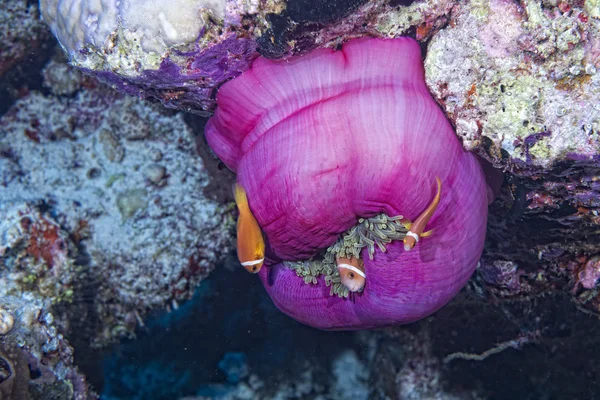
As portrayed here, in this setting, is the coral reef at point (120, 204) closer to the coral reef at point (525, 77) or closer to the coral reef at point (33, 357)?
the coral reef at point (33, 357)

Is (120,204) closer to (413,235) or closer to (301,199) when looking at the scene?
(301,199)

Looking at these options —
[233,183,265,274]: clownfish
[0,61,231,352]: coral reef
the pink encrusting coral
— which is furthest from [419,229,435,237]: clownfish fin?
[0,61,231,352]: coral reef

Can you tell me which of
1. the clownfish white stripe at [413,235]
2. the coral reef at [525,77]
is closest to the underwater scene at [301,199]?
the coral reef at [525,77]

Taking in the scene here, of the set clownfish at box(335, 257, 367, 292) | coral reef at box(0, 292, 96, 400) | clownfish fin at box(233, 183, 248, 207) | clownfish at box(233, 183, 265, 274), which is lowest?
coral reef at box(0, 292, 96, 400)

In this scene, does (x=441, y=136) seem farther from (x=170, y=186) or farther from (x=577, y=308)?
(x=170, y=186)

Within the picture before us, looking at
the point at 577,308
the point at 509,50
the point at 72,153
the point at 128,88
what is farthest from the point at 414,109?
the point at 72,153

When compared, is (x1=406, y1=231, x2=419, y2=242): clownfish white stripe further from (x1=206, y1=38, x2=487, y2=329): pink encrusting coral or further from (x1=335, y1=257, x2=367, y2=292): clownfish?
(x1=335, y1=257, x2=367, y2=292): clownfish
